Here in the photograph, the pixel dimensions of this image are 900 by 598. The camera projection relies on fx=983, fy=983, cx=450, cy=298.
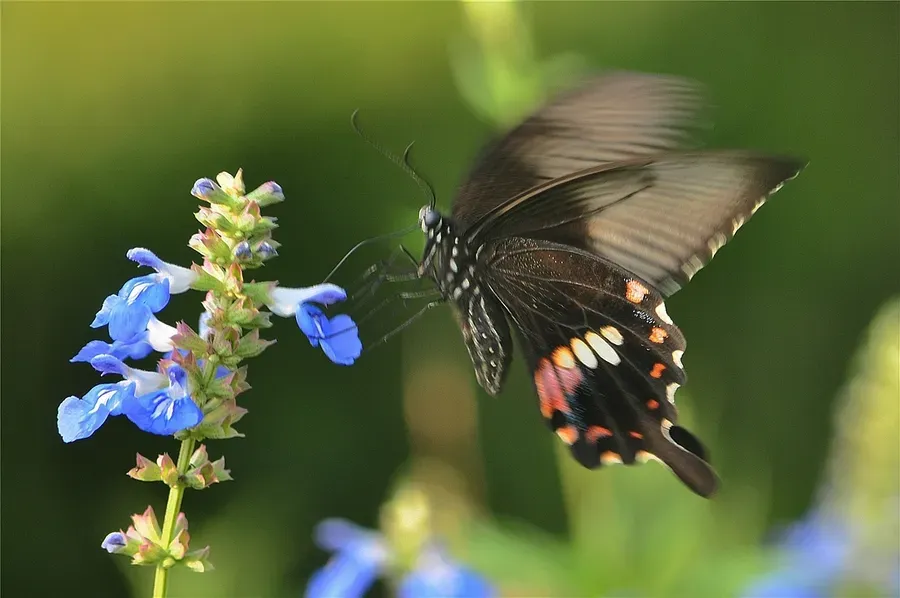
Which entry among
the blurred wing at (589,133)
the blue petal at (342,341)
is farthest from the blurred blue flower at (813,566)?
the blue petal at (342,341)

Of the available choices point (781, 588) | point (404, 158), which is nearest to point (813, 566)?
point (781, 588)

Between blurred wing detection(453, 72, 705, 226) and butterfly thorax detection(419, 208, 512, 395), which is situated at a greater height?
blurred wing detection(453, 72, 705, 226)

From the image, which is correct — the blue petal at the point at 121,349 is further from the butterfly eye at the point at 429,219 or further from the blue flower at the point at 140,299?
the butterfly eye at the point at 429,219

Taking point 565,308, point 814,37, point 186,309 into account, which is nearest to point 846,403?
point 565,308

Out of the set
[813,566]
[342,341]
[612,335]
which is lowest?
[813,566]

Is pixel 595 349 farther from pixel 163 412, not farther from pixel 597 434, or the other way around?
pixel 163 412

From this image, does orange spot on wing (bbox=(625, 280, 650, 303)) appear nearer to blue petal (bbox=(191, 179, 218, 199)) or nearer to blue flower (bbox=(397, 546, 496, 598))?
blue flower (bbox=(397, 546, 496, 598))

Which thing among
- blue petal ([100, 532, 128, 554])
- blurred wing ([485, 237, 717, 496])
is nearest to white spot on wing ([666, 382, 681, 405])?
blurred wing ([485, 237, 717, 496])
